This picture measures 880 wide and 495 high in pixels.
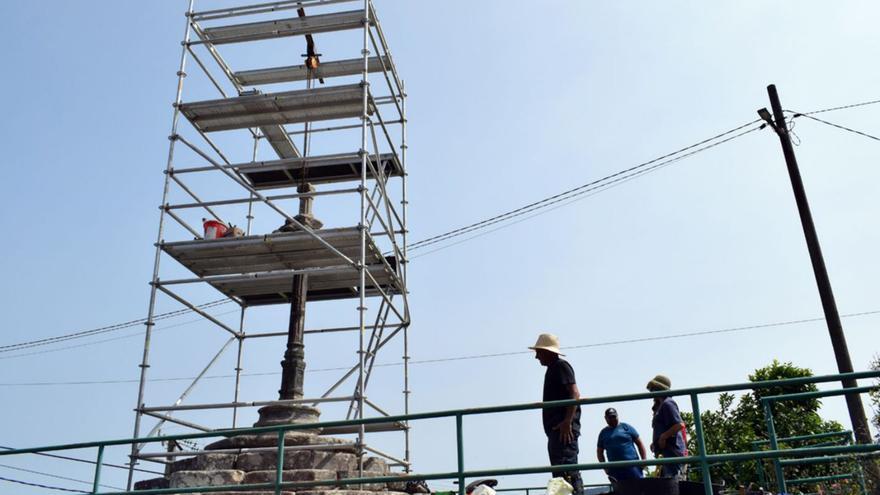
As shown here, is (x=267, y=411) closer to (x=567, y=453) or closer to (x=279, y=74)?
(x=567, y=453)

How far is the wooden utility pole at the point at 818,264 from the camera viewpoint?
43.0 feet

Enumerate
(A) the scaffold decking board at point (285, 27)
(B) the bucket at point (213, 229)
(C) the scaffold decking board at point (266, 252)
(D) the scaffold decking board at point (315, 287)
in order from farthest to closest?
(A) the scaffold decking board at point (285, 27) → (D) the scaffold decking board at point (315, 287) → (B) the bucket at point (213, 229) → (C) the scaffold decking board at point (266, 252)

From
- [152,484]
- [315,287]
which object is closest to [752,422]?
[315,287]

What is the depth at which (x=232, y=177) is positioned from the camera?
36.7 ft

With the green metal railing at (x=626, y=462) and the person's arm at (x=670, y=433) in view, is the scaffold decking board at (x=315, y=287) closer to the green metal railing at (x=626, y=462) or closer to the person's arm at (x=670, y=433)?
the green metal railing at (x=626, y=462)

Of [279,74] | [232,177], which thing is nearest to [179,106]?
[232,177]

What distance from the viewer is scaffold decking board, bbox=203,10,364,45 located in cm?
1266

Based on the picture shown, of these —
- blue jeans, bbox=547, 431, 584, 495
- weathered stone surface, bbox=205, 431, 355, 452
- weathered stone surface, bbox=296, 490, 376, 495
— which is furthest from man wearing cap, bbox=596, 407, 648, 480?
weathered stone surface, bbox=205, 431, 355, 452

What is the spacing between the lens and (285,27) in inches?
509

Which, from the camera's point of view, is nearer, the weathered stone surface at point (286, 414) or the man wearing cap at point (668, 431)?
the man wearing cap at point (668, 431)

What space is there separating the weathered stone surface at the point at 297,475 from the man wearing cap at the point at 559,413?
3033 millimetres

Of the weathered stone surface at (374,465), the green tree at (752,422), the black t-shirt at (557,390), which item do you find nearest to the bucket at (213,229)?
the weathered stone surface at (374,465)

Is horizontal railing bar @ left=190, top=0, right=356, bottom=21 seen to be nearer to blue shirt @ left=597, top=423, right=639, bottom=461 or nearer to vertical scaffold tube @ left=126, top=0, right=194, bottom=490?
vertical scaffold tube @ left=126, top=0, right=194, bottom=490

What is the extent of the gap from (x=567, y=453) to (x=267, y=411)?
508 centimetres
